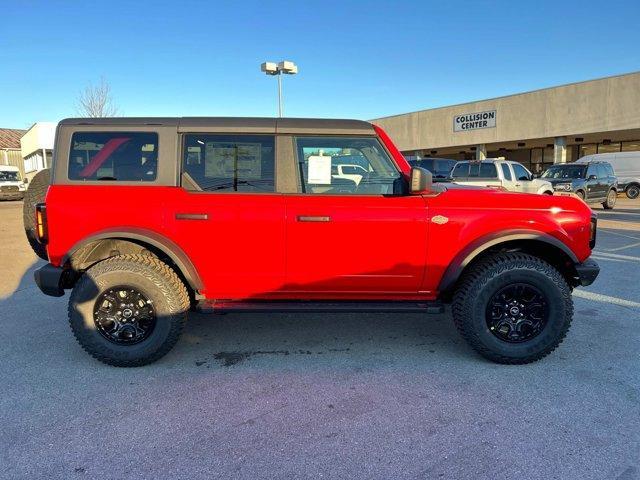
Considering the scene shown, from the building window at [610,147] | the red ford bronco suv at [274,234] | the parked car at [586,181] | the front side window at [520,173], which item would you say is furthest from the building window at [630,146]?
the red ford bronco suv at [274,234]

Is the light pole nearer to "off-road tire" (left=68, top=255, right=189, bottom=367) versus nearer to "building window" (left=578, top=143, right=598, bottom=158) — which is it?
"off-road tire" (left=68, top=255, right=189, bottom=367)

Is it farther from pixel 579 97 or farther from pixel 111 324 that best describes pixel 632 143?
pixel 111 324

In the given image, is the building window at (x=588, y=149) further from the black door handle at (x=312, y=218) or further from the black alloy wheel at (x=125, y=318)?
the black alloy wheel at (x=125, y=318)

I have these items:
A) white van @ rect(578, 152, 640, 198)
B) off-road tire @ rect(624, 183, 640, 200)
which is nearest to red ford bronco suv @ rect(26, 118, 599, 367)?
white van @ rect(578, 152, 640, 198)

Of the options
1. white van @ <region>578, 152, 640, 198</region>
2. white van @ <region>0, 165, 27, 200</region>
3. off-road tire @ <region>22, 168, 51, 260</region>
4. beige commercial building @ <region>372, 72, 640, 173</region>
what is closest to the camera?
off-road tire @ <region>22, 168, 51, 260</region>

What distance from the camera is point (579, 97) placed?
23.8 metres

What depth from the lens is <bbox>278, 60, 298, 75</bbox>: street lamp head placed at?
17.2 m

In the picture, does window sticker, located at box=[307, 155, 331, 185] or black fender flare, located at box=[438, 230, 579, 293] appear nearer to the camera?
black fender flare, located at box=[438, 230, 579, 293]

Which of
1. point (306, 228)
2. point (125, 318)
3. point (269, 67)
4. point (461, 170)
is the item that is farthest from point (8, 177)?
point (306, 228)

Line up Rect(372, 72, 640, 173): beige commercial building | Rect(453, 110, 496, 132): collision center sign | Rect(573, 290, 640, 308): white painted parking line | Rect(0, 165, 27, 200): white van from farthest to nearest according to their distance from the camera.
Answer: Rect(453, 110, 496, 132): collision center sign → Rect(0, 165, 27, 200): white van → Rect(372, 72, 640, 173): beige commercial building → Rect(573, 290, 640, 308): white painted parking line

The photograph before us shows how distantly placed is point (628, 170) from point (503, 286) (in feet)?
78.8

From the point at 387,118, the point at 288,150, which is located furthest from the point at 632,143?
the point at 288,150

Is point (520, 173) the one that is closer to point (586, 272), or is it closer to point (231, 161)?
point (586, 272)

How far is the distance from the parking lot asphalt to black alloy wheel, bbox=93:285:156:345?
280 mm
